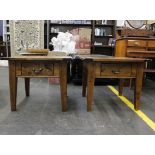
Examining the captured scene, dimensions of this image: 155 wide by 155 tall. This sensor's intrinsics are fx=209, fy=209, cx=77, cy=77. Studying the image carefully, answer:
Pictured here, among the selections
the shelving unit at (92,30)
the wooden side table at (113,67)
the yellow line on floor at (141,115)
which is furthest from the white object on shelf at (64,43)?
the shelving unit at (92,30)

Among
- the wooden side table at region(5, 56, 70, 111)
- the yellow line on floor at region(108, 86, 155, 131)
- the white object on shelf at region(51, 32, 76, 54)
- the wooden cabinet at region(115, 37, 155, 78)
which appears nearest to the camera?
the yellow line on floor at region(108, 86, 155, 131)

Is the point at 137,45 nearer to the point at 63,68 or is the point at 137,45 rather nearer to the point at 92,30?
the point at 63,68

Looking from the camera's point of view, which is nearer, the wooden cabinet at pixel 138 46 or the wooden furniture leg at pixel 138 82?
the wooden furniture leg at pixel 138 82

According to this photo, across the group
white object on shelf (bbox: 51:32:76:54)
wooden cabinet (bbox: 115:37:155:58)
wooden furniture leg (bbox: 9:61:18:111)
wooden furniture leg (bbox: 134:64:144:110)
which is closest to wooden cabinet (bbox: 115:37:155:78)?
wooden cabinet (bbox: 115:37:155:58)

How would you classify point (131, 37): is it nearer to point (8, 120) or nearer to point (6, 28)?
point (8, 120)

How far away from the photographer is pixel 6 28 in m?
7.70

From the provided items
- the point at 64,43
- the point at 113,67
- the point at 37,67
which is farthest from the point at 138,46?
the point at 37,67

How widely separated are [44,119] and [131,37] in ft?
6.57

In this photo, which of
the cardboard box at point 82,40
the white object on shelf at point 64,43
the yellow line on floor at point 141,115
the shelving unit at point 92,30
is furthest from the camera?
the shelving unit at point 92,30

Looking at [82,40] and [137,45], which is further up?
[82,40]

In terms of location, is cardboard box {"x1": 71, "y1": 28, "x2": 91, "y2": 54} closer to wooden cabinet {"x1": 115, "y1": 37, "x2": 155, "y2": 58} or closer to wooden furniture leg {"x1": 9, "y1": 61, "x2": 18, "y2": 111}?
wooden cabinet {"x1": 115, "y1": 37, "x2": 155, "y2": 58}

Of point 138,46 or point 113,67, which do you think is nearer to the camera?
point 113,67

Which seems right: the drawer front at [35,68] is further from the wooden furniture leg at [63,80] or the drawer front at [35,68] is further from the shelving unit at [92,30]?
the shelving unit at [92,30]

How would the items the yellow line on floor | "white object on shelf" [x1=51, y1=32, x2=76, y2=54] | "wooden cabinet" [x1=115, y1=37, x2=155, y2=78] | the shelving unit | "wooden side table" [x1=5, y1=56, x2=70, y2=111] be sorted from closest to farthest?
1. the yellow line on floor
2. "wooden side table" [x1=5, y1=56, x2=70, y2=111]
3. "wooden cabinet" [x1=115, y1=37, x2=155, y2=78]
4. "white object on shelf" [x1=51, y1=32, x2=76, y2=54]
5. the shelving unit
